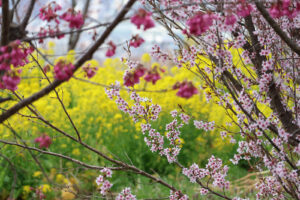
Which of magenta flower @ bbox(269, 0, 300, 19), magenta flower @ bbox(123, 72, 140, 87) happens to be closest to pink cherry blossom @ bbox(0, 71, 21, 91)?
magenta flower @ bbox(123, 72, 140, 87)

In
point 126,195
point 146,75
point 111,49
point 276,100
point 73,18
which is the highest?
point 276,100

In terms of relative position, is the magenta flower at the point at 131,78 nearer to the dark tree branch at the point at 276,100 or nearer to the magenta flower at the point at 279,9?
the magenta flower at the point at 279,9

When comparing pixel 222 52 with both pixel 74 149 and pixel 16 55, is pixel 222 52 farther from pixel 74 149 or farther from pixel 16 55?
pixel 74 149

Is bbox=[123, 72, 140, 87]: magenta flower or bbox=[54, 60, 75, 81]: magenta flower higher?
bbox=[123, 72, 140, 87]: magenta flower

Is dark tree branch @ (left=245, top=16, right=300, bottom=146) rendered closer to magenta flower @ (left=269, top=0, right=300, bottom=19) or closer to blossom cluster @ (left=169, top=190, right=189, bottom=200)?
magenta flower @ (left=269, top=0, right=300, bottom=19)

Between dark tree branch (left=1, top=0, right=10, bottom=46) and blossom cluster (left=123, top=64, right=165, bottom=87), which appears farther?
dark tree branch (left=1, top=0, right=10, bottom=46)

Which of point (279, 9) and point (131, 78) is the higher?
point (279, 9)

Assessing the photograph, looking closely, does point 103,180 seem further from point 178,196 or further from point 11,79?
point 11,79

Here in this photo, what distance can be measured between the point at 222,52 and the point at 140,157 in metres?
2.62

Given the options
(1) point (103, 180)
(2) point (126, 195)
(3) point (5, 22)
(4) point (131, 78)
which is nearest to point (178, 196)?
(2) point (126, 195)

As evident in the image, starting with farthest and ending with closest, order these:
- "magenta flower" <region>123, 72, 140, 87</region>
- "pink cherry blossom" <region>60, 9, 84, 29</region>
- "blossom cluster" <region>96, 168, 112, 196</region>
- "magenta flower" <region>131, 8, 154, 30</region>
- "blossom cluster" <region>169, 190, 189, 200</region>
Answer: "blossom cluster" <region>169, 190, 189, 200</region> < "blossom cluster" <region>96, 168, 112, 196</region> < "pink cherry blossom" <region>60, 9, 84, 29</region> < "magenta flower" <region>123, 72, 140, 87</region> < "magenta flower" <region>131, 8, 154, 30</region>

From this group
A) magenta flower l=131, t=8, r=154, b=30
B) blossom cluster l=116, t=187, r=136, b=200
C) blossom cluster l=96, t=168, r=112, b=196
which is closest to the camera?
magenta flower l=131, t=8, r=154, b=30

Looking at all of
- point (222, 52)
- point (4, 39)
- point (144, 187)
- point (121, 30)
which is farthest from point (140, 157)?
point (121, 30)

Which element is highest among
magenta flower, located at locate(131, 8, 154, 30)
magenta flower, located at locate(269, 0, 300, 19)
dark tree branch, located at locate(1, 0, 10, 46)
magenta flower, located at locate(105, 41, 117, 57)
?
magenta flower, located at locate(269, 0, 300, 19)
